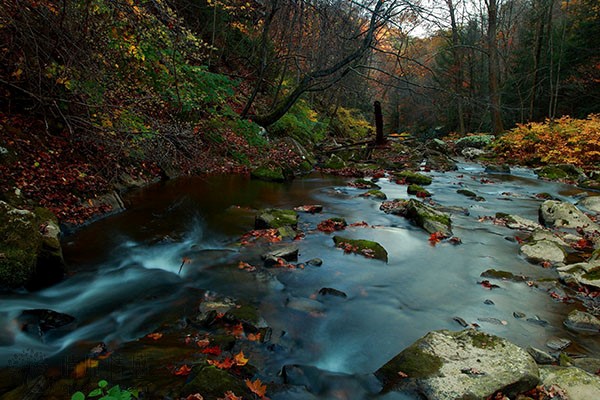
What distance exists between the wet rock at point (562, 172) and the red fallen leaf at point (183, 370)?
1532 centimetres

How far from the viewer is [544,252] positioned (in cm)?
605

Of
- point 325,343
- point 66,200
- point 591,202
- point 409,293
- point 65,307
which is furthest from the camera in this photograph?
point 591,202

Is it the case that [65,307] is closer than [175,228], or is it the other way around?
[65,307]

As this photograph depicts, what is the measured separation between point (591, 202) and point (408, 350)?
923 cm

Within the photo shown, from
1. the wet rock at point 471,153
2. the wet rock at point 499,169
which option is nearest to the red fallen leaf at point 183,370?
the wet rock at point 499,169

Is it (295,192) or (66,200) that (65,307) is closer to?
(66,200)

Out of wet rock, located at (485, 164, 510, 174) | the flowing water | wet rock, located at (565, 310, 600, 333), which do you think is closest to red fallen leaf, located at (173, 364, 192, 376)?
the flowing water

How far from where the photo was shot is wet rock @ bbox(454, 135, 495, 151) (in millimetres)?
21764

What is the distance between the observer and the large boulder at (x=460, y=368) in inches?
110

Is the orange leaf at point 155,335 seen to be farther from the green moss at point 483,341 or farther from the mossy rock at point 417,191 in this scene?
the mossy rock at point 417,191

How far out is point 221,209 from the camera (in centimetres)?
840

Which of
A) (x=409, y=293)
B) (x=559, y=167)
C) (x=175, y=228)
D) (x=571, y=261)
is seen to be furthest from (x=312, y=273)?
(x=559, y=167)

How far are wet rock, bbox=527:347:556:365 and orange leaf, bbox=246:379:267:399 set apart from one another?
2.58m

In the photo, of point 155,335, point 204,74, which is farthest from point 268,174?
point 155,335
